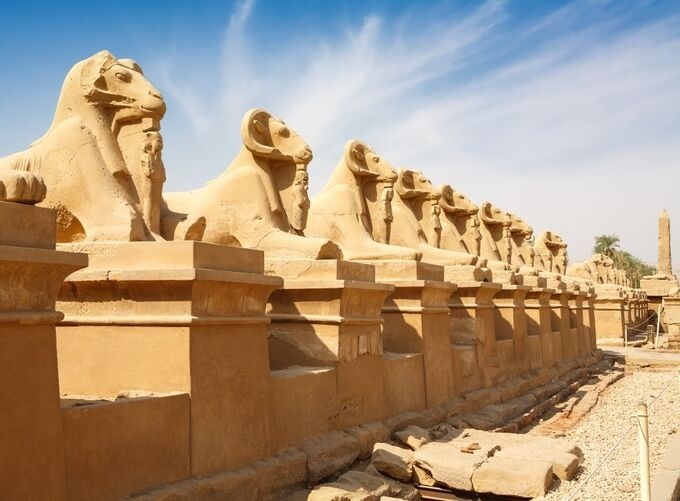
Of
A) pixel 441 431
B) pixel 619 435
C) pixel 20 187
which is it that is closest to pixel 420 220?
pixel 619 435

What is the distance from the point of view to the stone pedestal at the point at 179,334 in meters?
4.10

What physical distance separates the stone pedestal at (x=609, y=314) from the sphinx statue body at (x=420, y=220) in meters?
11.1

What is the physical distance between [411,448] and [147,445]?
8.89 ft

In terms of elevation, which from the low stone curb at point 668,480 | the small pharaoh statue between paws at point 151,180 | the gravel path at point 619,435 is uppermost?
the small pharaoh statue between paws at point 151,180

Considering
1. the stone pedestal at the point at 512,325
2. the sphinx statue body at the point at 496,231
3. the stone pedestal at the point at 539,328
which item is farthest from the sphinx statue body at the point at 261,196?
the sphinx statue body at the point at 496,231

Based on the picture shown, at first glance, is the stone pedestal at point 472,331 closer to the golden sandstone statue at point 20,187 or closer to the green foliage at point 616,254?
the golden sandstone statue at point 20,187

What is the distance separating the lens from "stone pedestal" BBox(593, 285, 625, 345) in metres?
20.4

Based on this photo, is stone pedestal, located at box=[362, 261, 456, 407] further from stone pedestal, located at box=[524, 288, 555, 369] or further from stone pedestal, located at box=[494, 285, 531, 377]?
stone pedestal, located at box=[524, 288, 555, 369]

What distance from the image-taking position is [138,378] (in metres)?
4.19

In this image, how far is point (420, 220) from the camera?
1063 centimetres

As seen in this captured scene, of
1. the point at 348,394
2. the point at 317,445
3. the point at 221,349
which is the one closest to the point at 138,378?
the point at 221,349

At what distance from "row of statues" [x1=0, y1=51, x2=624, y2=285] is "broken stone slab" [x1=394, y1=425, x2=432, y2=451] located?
1521mm

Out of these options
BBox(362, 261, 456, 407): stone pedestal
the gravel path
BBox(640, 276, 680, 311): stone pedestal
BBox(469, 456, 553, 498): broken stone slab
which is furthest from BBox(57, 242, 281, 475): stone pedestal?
BBox(640, 276, 680, 311): stone pedestal

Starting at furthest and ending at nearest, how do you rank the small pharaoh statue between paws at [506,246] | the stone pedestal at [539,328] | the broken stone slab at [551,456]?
the small pharaoh statue between paws at [506,246], the stone pedestal at [539,328], the broken stone slab at [551,456]
